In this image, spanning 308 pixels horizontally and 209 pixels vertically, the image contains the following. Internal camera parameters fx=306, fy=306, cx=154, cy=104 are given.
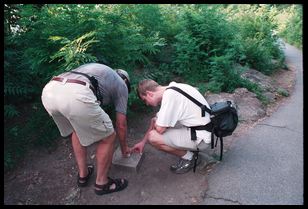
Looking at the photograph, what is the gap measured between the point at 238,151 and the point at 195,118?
1265 millimetres

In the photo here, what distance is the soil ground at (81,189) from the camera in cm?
374

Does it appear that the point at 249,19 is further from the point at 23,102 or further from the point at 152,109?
the point at 23,102

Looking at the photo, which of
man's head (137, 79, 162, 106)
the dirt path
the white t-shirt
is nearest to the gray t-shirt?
man's head (137, 79, 162, 106)

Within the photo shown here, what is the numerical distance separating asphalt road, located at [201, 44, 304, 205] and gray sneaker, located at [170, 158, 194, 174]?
0.98 feet

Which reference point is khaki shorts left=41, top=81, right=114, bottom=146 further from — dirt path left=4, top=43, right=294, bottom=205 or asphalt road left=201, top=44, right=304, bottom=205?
asphalt road left=201, top=44, right=304, bottom=205

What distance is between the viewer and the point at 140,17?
6.84 meters

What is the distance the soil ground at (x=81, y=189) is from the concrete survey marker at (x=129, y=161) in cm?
8

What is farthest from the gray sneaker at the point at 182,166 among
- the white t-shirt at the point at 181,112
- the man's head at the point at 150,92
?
the man's head at the point at 150,92

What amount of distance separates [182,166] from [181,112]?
843 mm

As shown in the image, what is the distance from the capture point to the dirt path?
374 cm

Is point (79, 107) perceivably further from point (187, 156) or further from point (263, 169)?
point (263, 169)

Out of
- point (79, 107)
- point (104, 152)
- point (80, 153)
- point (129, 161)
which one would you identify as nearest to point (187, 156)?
point (129, 161)

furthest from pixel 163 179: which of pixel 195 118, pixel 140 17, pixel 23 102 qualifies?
pixel 140 17

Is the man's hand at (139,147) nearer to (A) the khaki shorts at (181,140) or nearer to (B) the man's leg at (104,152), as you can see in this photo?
(A) the khaki shorts at (181,140)
